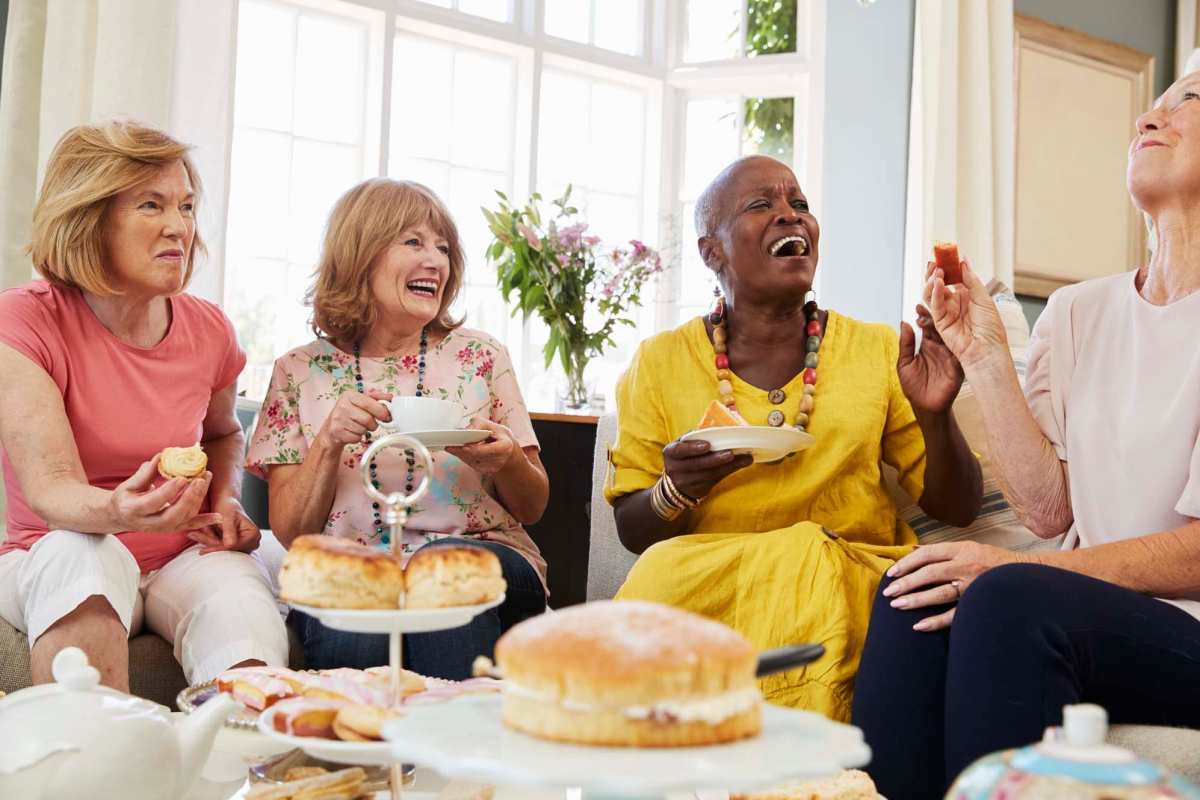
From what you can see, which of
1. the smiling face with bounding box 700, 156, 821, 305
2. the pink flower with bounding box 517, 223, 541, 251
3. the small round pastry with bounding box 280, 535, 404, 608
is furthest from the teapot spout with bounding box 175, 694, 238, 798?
the pink flower with bounding box 517, 223, 541, 251

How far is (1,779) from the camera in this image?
38.7 inches

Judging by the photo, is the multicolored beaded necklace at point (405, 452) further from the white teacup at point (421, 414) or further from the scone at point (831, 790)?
the scone at point (831, 790)

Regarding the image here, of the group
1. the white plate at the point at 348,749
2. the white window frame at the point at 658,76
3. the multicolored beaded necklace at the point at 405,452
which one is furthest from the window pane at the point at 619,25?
the white plate at the point at 348,749

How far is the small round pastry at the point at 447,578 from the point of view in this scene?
0.94 metres

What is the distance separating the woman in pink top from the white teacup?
0.29m

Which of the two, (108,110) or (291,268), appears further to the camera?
(291,268)

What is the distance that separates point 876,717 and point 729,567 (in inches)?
15.2

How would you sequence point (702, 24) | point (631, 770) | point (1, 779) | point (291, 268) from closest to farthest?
point (631, 770), point (1, 779), point (291, 268), point (702, 24)

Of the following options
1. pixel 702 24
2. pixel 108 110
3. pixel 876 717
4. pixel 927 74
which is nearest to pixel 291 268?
pixel 108 110

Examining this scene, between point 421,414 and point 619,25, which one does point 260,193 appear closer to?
point 619,25

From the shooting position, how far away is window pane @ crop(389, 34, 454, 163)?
4.23 meters

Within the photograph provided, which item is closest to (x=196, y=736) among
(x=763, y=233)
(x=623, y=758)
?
(x=623, y=758)

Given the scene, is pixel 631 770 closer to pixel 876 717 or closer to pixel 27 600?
pixel 876 717

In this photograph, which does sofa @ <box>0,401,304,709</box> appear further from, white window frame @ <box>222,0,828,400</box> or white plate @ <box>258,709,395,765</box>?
white window frame @ <box>222,0,828,400</box>
